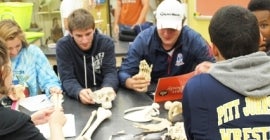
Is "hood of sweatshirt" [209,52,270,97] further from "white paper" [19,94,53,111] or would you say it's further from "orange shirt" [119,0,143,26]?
"orange shirt" [119,0,143,26]

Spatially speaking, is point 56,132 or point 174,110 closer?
point 56,132

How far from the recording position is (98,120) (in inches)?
67.4

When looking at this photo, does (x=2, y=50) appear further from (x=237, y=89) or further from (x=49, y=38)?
(x=49, y=38)

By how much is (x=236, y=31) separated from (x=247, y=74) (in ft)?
0.49

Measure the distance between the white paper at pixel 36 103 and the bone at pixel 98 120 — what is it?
13.4 inches

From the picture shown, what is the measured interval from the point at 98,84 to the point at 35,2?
2590 mm

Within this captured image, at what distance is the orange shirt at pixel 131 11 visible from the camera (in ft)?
14.0

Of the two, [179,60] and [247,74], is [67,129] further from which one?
[179,60]

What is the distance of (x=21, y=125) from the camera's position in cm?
123

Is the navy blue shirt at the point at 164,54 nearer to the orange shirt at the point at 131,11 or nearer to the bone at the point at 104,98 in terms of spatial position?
the bone at the point at 104,98

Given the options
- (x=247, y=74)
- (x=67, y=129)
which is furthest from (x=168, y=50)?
(x=247, y=74)

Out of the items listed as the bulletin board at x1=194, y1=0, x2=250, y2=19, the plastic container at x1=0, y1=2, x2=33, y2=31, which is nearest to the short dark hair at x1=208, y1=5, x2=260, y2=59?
the plastic container at x1=0, y1=2, x2=33, y2=31

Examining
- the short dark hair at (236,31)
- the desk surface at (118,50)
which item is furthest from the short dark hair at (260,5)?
the desk surface at (118,50)

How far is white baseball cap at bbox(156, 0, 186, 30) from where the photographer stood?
2.32 m
